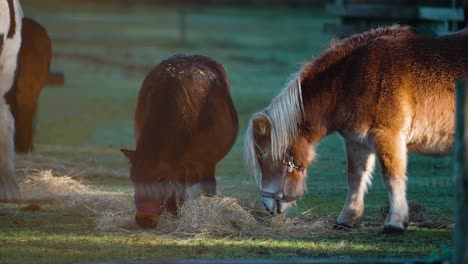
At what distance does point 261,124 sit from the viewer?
8.88 metres

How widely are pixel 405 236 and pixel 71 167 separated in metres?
4.50

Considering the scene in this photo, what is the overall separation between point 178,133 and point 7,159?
185 cm

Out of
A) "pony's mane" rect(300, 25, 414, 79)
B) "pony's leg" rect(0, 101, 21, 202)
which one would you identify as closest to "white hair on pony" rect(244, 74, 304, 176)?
"pony's mane" rect(300, 25, 414, 79)

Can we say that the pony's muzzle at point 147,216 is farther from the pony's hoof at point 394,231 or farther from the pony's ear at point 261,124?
the pony's hoof at point 394,231

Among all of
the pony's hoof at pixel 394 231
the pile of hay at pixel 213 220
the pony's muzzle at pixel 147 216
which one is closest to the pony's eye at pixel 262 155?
the pile of hay at pixel 213 220

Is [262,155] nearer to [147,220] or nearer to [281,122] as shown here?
[281,122]

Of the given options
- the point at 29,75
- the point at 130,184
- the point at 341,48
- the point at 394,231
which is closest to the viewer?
the point at 394,231

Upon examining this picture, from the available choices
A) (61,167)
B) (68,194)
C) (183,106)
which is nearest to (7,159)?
(68,194)

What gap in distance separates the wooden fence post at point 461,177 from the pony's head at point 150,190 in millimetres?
2910

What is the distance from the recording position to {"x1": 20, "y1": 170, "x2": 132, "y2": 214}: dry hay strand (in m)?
9.77

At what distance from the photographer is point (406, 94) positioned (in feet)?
29.3

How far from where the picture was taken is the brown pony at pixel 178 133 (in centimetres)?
877

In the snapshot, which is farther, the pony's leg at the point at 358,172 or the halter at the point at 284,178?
the pony's leg at the point at 358,172

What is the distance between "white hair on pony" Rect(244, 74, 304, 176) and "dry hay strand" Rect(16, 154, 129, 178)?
9.66 ft
